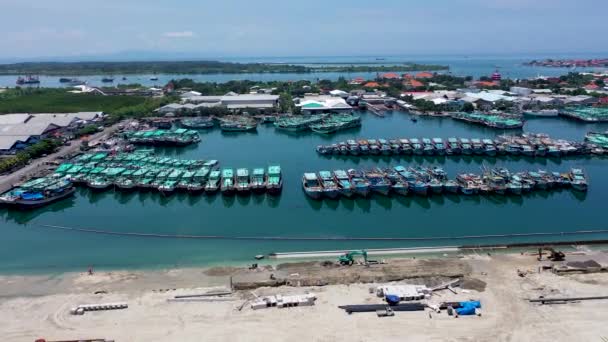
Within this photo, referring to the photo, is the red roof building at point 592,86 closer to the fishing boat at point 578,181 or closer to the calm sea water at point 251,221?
the calm sea water at point 251,221

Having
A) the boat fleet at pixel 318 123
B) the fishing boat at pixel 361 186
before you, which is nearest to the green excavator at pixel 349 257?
the fishing boat at pixel 361 186

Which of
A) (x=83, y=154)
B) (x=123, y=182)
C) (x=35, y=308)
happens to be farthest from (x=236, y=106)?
(x=35, y=308)


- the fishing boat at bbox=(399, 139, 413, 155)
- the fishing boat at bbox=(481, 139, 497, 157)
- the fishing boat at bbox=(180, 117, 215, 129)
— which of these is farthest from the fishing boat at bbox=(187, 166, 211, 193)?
the fishing boat at bbox=(481, 139, 497, 157)

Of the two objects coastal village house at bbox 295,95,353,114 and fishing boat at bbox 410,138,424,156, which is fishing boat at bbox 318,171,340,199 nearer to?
fishing boat at bbox 410,138,424,156

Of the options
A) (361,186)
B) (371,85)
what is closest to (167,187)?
(361,186)

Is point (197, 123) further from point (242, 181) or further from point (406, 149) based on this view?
point (406, 149)
